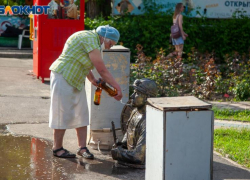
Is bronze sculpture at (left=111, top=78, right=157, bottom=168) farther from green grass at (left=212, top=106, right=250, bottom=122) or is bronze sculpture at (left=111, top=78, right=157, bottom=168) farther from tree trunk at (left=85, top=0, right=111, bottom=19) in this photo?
tree trunk at (left=85, top=0, right=111, bottom=19)

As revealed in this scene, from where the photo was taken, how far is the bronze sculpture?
5539mm

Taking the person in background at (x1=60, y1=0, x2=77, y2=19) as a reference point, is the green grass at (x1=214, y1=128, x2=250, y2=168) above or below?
below

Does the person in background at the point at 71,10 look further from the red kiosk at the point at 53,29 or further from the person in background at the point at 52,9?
the person in background at the point at 52,9

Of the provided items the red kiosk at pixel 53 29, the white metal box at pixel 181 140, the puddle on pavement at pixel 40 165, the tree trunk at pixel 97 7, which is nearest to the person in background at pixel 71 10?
the red kiosk at pixel 53 29

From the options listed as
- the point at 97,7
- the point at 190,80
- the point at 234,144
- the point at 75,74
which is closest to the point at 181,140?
the point at 75,74

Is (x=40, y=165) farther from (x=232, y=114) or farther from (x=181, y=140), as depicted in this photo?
(x=232, y=114)

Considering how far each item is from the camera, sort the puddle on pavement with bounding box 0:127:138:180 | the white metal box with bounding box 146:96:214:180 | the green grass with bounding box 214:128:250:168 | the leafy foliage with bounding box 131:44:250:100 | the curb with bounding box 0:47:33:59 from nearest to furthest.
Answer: the white metal box with bounding box 146:96:214:180, the puddle on pavement with bounding box 0:127:138:180, the green grass with bounding box 214:128:250:168, the leafy foliage with bounding box 131:44:250:100, the curb with bounding box 0:47:33:59

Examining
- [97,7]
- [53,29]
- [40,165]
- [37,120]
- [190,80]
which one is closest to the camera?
[40,165]

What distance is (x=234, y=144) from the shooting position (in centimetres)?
666

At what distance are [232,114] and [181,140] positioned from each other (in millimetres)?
4161

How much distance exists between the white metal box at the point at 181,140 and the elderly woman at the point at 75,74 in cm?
114

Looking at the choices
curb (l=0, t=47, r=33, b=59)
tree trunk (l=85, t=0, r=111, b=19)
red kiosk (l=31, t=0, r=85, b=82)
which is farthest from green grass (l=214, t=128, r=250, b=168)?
tree trunk (l=85, t=0, r=111, b=19)

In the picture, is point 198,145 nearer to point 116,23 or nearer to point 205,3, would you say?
point 116,23

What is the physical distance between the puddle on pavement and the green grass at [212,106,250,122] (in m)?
2.95
